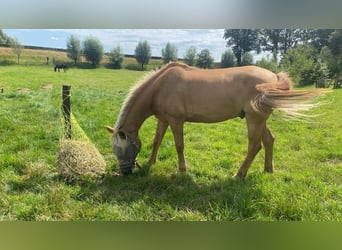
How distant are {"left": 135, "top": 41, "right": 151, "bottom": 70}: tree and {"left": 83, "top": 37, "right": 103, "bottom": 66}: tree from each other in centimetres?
34

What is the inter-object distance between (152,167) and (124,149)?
0.34m

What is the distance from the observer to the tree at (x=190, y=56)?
2667 mm

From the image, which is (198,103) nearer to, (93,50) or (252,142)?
(252,142)

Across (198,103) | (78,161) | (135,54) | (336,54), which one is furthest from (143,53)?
(336,54)

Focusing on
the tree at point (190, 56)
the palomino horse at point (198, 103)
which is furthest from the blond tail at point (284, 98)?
the tree at point (190, 56)

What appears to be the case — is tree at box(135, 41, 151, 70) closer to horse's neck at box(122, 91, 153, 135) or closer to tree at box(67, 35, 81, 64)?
horse's neck at box(122, 91, 153, 135)

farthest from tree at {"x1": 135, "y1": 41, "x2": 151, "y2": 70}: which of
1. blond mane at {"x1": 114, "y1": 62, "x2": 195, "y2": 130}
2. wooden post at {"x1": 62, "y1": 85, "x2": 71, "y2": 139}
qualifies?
wooden post at {"x1": 62, "y1": 85, "x2": 71, "y2": 139}

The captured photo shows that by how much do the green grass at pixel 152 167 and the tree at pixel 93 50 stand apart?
11 centimetres

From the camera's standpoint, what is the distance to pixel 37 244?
2.20 meters

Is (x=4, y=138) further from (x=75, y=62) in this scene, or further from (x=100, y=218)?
(x=100, y=218)

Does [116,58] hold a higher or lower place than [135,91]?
higher

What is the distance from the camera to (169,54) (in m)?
2.78

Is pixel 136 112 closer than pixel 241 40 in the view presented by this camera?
No
